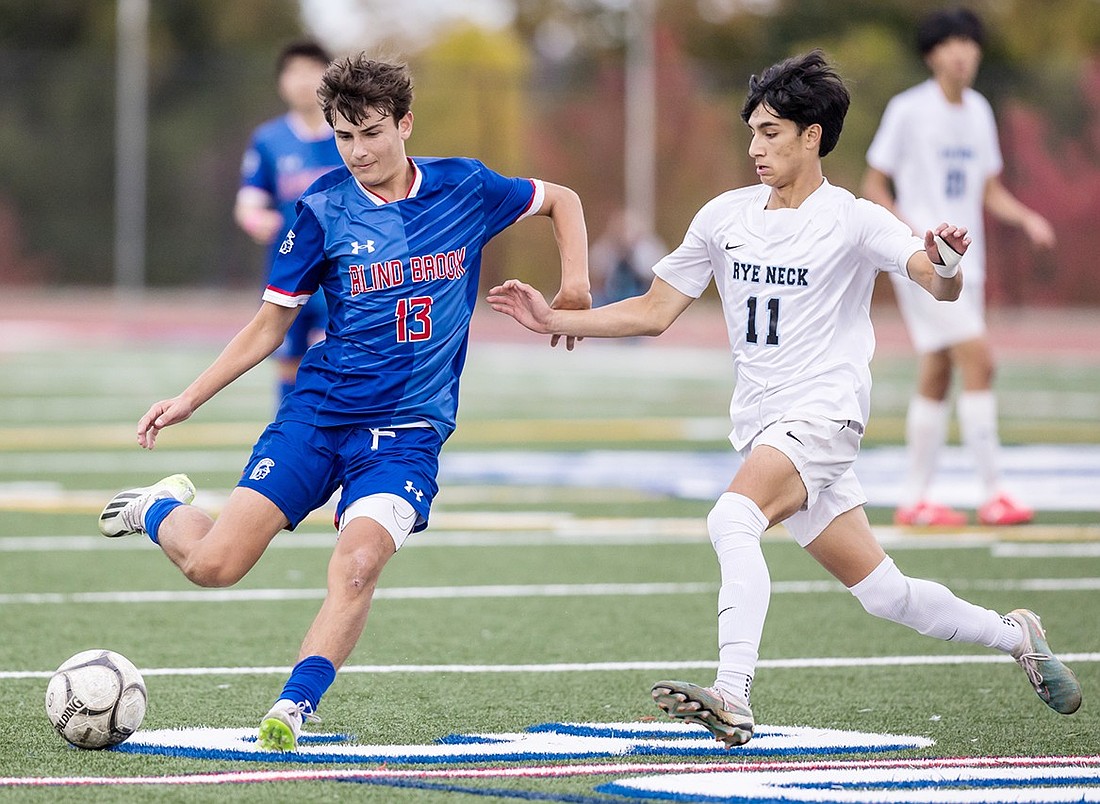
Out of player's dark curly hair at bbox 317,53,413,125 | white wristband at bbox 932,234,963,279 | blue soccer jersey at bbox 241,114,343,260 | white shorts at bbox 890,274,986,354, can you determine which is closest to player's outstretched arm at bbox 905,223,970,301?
white wristband at bbox 932,234,963,279

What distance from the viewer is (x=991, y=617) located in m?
5.93

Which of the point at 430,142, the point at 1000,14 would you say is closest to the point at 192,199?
the point at 430,142

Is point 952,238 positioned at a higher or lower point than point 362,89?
lower

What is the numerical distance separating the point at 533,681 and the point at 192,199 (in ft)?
115

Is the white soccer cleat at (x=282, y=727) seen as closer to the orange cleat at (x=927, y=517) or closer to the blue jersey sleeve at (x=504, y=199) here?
the blue jersey sleeve at (x=504, y=199)

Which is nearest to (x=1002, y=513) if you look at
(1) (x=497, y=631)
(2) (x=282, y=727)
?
(1) (x=497, y=631)

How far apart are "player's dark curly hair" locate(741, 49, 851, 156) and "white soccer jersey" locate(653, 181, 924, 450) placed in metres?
0.23

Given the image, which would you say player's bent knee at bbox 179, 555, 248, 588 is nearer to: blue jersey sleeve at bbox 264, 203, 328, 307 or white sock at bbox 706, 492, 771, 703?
blue jersey sleeve at bbox 264, 203, 328, 307

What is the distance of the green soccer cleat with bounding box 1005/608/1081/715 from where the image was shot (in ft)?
19.1

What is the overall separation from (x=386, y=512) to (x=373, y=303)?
2.28ft

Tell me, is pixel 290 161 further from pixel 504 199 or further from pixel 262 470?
pixel 262 470

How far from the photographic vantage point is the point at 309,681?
210 inches

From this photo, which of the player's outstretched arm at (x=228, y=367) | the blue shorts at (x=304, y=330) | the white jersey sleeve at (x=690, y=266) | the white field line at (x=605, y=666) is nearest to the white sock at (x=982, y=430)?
the white field line at (x=605, y=666)

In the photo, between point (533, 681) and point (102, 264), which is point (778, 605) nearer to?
point (533, 681)
